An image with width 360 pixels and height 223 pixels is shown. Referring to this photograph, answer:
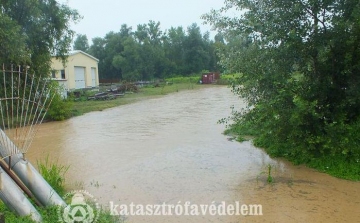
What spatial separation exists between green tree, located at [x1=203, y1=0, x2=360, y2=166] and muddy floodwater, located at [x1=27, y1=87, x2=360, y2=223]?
2.46ft

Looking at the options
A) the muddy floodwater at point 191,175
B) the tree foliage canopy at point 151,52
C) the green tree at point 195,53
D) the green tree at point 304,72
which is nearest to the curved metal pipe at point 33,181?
the muddy floodwater at point 191,175

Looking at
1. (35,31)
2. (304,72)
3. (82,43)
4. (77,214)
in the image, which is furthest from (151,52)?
(77,214)

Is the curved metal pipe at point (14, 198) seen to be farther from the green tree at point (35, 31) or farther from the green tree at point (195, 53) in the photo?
the green tree at point (195, 53)

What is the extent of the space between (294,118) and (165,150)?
3.57 m

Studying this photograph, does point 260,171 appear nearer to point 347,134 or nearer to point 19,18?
point 347,134

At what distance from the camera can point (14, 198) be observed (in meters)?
3.38

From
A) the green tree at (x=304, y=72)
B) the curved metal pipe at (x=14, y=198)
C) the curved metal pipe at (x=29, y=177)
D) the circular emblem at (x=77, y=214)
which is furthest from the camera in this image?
the green tree at (x=304, y=72)

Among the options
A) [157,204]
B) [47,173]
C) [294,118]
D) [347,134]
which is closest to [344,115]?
[347,134]

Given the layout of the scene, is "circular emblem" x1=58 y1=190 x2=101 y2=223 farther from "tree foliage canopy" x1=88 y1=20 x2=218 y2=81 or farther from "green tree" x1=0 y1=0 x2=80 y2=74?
"tree foliage canopy" x1=88 y1=20 x2=218 y2=81

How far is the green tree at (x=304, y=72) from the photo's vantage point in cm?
614

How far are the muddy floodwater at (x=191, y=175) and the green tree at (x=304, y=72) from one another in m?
0.75

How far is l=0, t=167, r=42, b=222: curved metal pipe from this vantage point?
331cm

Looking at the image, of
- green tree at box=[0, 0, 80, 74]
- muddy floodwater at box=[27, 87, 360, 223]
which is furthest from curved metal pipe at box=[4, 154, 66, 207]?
green tree at box=[0, 0, 80, 74]

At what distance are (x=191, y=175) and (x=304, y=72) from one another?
3.07 meters
